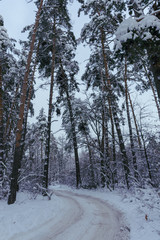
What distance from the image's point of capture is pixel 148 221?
455 centimetres

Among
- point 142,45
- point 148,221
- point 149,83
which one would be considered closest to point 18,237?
point 148,221

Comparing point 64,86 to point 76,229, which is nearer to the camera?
point 76,229

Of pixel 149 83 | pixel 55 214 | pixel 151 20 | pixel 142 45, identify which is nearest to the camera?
pixel 151 20

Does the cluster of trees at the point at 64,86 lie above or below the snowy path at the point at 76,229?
above

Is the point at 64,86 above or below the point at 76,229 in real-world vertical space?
above

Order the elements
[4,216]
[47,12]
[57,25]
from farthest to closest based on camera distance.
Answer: [57,25], [47,12], [4,216]

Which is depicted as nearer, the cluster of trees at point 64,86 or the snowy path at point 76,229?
the snowy path at point 76,229

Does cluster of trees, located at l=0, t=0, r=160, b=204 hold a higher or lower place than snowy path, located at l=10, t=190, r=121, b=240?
higher

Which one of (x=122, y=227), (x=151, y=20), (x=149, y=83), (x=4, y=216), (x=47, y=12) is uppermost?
(x=47, y=12)

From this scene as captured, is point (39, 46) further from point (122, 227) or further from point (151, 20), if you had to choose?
point (122, 227)

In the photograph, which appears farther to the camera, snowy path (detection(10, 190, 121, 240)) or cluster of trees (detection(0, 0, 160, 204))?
cluster of trees (detection(0, 0, 160, 204))

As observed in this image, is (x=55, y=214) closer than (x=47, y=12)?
Yes

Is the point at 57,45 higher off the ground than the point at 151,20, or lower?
higher

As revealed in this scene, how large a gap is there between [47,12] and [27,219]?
38.7ft
